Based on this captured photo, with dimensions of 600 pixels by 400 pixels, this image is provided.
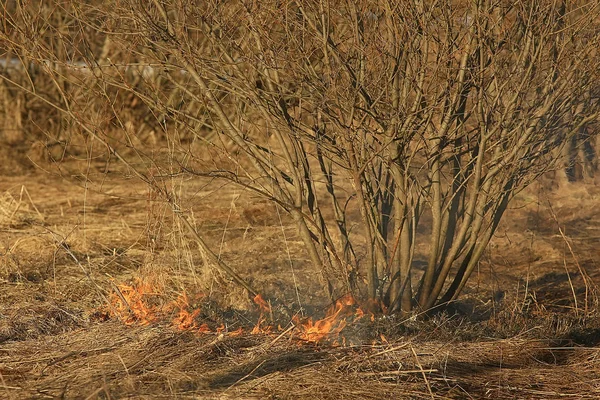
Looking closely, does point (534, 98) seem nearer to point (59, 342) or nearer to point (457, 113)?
point (457, 113)

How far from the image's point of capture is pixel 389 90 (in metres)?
4.19

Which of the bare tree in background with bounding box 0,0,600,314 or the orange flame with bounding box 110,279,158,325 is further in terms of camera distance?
the orange flame with bounding box 110,279,158,325

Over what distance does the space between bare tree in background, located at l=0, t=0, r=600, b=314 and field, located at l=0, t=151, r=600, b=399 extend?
0.35 metres

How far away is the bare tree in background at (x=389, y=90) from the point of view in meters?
4.01

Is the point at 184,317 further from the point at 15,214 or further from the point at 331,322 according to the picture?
the point at 15,214

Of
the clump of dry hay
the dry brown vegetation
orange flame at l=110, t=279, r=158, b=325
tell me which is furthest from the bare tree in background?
the clump of dry hay

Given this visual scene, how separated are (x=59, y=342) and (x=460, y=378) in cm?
197

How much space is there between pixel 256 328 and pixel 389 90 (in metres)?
1.40

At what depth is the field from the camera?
3500mm

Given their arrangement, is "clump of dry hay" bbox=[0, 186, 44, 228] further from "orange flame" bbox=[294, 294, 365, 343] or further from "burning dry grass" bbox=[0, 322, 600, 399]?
"orange flame" bbox=[294, 294, 365, 343]

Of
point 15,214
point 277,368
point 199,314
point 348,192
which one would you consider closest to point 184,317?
point 199,314

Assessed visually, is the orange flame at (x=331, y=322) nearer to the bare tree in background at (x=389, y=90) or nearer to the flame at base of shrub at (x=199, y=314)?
the flame at base of shrub at (x=199, y=314)

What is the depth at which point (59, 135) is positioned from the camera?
11.4 metres

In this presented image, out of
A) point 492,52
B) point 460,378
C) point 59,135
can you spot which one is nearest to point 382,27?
point 492,52
